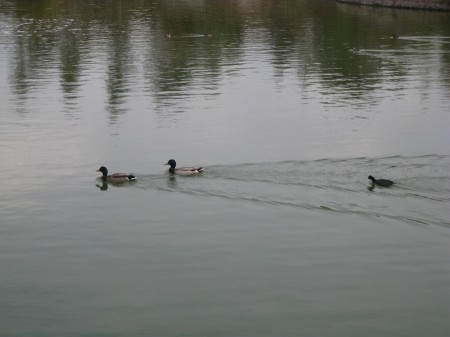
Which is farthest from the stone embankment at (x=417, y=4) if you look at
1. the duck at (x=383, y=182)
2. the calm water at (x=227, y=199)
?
the duck at (x=383, y=182)

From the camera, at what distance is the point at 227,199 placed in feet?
72.7

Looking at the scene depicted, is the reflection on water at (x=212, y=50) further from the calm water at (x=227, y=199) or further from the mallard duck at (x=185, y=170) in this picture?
the mallard duck at (x=185, y=170)

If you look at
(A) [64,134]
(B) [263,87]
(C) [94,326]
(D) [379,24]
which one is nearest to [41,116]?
(A) [64,134]

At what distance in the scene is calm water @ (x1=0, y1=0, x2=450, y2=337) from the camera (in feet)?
53.2

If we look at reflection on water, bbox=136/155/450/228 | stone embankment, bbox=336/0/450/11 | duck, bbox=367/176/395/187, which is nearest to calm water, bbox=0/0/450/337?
reflection on water, bbox=136/155/450/228

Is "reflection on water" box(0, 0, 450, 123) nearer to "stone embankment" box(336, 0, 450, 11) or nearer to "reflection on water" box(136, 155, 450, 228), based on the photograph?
"stone embankment" box(336, 0, 450, 11)

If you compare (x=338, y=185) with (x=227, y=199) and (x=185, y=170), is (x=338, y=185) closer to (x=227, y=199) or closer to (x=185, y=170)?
(x=227, y=199)

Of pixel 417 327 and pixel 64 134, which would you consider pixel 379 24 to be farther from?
pixel 417 327

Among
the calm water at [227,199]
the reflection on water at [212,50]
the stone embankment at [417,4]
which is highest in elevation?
the stone embankment at [417,4]

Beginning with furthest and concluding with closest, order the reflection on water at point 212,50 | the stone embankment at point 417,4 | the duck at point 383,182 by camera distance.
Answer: the stone embankment at point 417,4 → the reflection on water at point 212,50 → the duck at point 383,182

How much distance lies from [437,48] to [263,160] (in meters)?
28.0

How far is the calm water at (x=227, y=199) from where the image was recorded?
16.2 meters

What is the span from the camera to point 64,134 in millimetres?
29859

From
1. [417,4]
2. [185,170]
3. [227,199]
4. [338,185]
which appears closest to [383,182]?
[338,185]
